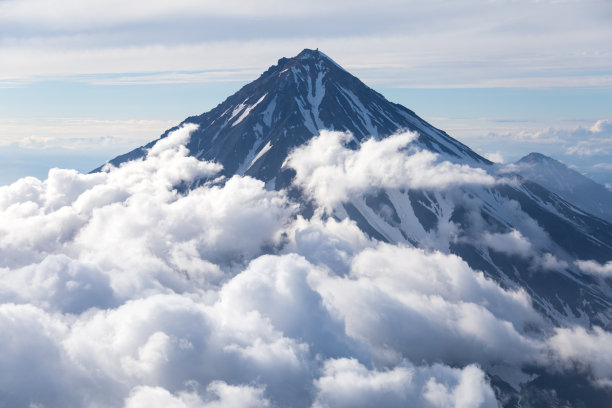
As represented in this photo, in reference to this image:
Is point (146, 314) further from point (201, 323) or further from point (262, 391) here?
point (262, 391)

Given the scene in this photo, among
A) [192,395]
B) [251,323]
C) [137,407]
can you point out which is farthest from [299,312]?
[137,407]

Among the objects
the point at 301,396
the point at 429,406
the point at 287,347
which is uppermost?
the point at 287,347

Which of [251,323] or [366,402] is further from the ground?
[251,323]

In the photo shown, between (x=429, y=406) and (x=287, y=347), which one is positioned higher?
(x=287, y=347)

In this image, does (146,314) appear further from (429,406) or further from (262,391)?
(429,406)

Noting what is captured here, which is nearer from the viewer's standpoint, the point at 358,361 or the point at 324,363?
the point at 324,363

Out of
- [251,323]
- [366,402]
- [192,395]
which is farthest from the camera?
[251,323]

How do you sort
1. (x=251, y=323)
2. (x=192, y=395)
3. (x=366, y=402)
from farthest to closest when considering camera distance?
(x=251, y=323) < (x=366, y=402) < (x=192, y=395)

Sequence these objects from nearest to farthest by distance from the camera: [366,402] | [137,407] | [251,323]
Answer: [137,407], [366,402], [251,323]

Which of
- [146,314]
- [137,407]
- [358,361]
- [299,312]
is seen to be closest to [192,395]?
[137,407]
